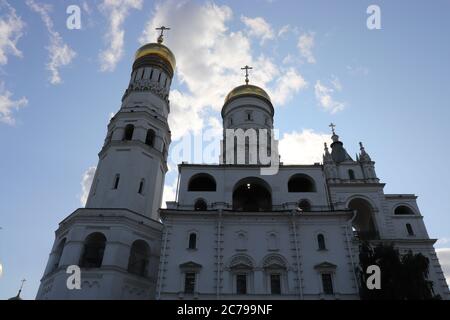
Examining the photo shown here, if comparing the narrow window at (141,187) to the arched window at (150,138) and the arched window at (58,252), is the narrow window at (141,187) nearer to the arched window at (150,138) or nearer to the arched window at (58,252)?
the arched window at (150,138)

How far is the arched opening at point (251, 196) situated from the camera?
29.2m

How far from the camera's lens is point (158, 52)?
36125 millimetres

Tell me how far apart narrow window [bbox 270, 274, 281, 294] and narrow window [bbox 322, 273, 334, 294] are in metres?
2.76

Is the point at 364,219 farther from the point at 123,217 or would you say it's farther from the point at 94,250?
the point at 94,250

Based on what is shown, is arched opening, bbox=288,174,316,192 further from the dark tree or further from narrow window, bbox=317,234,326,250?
the dark tree

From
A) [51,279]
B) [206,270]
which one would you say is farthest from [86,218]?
[206,270]

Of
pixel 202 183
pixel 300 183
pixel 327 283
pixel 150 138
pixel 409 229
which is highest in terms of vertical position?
pixel 150 138

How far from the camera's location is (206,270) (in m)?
23.2

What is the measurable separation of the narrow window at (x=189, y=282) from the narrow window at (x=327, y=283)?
320 inches

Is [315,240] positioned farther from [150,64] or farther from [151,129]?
[150,64]

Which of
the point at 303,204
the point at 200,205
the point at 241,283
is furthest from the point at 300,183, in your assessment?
the point at 241,283

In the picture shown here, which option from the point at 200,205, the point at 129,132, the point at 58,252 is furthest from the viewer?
the point at 129,132

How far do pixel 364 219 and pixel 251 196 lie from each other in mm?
11776
